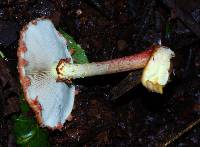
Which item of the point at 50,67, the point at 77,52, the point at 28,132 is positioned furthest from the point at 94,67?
the point at 28,132

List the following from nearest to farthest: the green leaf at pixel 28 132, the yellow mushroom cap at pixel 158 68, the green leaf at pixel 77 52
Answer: the yellow mushroom cap at pixel 158 68 < the green leaf at pixel 28 132 < the green leaf at pixel 77 52

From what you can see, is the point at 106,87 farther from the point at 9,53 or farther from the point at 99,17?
the point at 9,53

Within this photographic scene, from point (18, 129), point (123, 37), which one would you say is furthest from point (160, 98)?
point (18, 129)

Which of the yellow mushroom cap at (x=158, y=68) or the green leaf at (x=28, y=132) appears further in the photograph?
the green leaf at (x=28, y=132)

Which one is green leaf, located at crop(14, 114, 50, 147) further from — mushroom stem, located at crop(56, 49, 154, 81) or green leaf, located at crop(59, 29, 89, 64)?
green leaf, located at crop(59, 29, 89, 64)

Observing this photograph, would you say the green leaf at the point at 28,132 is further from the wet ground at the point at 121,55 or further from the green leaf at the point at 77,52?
the green leaf at the point at 77,52

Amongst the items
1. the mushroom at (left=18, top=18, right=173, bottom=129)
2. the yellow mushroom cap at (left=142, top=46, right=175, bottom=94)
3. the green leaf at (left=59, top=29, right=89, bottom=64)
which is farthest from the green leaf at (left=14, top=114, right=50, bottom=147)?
the yellow mushroom cap at (left=142, top=46, right=175, bottom=94)

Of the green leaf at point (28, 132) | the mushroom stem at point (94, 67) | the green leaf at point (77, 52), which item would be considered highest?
the mushroom stem at point (94, 67)

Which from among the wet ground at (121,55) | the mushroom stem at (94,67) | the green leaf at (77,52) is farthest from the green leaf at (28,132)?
the green leaf at (77,52)
